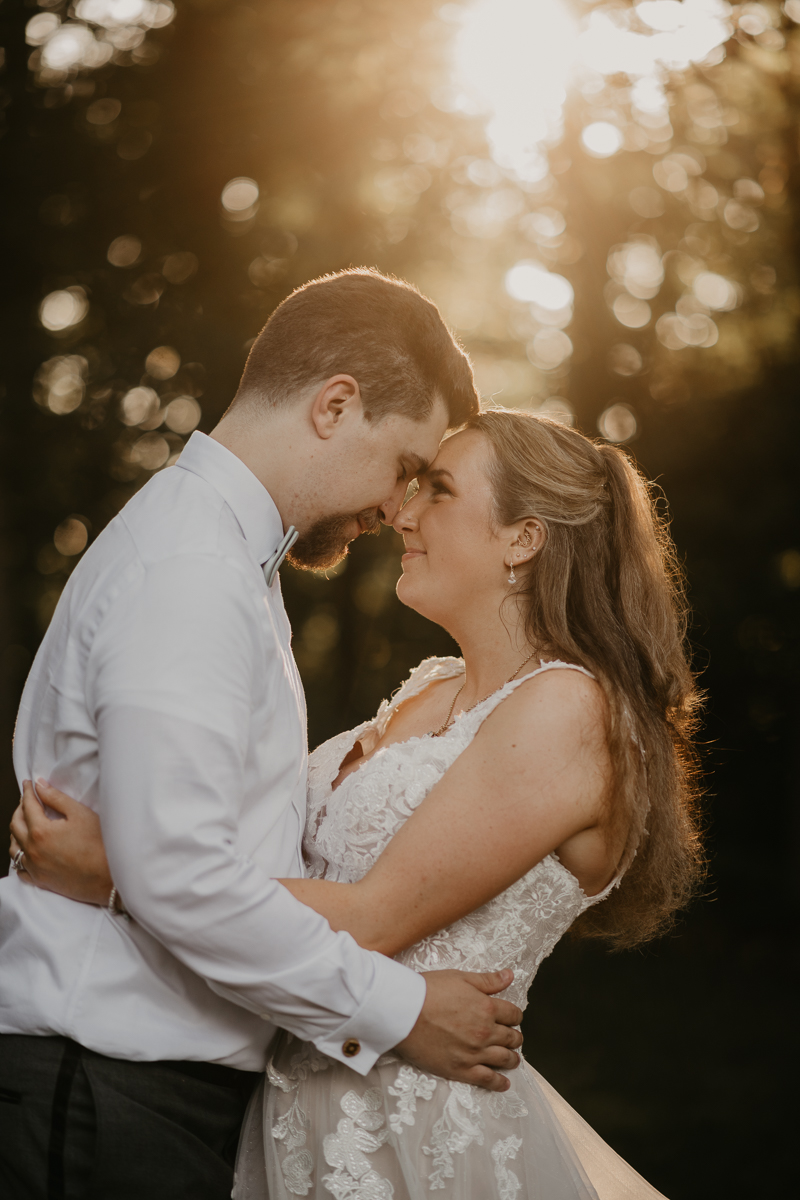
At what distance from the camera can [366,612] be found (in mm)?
12023

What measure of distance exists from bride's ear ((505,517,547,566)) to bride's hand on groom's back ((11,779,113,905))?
1.45 meters

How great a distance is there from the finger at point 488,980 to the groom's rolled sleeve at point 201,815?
0.32m

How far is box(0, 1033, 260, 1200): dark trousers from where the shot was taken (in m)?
1.85

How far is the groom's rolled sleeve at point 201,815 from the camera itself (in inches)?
65.3

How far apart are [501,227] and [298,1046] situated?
8900 millimetres

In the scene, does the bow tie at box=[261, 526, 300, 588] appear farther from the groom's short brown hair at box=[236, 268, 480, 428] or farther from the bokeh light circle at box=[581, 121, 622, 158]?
the bokeh light circle at box=[581, 121, 622, 158]

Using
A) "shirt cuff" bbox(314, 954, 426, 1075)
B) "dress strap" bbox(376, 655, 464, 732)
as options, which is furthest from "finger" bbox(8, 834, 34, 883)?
"dress strap" bbox(376, 655, 464, 732)

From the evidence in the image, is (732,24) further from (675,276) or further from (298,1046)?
(298,1046)

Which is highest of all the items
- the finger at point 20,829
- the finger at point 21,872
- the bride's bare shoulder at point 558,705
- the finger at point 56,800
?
the finger at point 56,800

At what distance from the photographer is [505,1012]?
7.08ft

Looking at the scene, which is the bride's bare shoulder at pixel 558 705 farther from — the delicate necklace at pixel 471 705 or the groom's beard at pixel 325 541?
the groom's beard at pixel 325 541

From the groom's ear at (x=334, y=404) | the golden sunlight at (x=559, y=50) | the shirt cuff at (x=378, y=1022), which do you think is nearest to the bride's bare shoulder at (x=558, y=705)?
the shirt cuff at (x=378, y=1022)

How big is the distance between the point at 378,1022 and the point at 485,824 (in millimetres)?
534

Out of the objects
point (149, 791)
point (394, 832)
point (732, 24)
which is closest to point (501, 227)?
point (732, 24)
